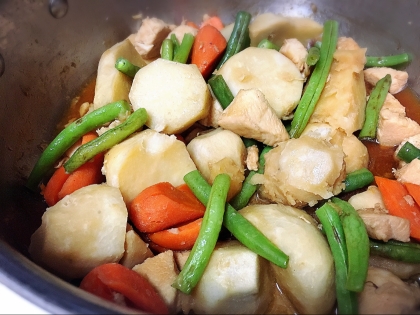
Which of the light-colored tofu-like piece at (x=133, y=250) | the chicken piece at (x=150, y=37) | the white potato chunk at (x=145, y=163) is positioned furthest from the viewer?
the chicken piece at (x=150, y=37)

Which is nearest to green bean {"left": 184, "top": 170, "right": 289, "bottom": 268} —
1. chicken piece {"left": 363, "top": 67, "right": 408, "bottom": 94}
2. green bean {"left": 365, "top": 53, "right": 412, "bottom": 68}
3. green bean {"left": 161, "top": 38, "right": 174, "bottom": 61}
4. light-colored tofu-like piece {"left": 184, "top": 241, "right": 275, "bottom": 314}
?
light-colored tofu-like piece {"left": 184, "top": 241, "right": 275, "bottom": 314}

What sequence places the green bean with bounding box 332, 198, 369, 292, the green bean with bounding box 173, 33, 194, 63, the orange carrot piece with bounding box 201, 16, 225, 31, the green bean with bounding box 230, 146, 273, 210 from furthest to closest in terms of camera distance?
1. the orange carrot piece with bounding box 201, 16, 225, 31
2. the green bean with bounding box 173, 33, 194, 63
3. the green bean with bounding box 230, 146, 273, 210
4. the green bean with bounding box 332, 198, 369, 292

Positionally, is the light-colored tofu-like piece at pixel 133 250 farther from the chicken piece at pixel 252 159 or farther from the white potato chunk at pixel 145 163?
the chicken piece at pixel 252 159

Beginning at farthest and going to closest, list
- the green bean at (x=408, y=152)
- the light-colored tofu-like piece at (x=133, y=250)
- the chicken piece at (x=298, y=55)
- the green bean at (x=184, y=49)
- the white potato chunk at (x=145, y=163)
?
the green bean at (x=184, y=49) < the chicken piece at (x=298, y=55) < the green bean at (x=408, y=152) < the white potato chunk at (x=145, y=163) < the light-colored tofu-like piece at (x=133, y=250)

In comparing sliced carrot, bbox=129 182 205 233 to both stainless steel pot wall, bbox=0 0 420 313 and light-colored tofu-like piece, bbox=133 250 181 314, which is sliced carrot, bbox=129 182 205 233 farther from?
stainless steel pot wall, bbox=0 0 420 313

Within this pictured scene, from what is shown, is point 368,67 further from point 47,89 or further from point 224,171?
point 47,89

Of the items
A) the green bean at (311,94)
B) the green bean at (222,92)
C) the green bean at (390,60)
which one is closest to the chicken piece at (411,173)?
the green bean at (311,94)

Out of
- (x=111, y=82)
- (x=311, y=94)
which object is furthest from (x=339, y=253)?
Answer: (x=111, y=82)
